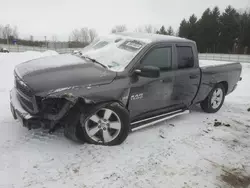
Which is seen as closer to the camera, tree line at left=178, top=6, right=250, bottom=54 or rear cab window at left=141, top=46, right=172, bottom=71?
rear cab window at left=141, top=46, right=172, bottom=71

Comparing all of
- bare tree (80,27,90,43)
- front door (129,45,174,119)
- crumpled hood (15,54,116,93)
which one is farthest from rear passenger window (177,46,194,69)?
bare tree (80,27,90,43)

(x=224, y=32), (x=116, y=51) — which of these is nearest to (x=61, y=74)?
(x=116, y=51)

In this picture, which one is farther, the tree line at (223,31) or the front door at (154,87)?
the tree line at (223,31)

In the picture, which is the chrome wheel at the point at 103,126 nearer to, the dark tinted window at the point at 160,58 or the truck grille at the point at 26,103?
the truck grille at the point at 26,103

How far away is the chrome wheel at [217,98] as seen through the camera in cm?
543

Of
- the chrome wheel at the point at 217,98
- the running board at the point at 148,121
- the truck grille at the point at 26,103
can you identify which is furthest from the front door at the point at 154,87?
the chrome wheel at the point at 217,98

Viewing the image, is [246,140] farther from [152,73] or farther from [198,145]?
[152,73]

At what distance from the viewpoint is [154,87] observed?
12.8 ft

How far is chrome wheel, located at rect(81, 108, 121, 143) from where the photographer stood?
3264 mm

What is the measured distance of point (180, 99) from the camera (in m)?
4.52

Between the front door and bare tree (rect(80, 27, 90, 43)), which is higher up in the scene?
bare tree (rect(80, 27, 90, 43))

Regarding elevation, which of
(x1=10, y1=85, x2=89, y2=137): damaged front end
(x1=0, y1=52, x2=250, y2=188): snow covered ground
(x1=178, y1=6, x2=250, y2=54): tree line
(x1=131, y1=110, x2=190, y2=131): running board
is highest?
(x1=178, y1=6, x2=250, y2=54): tree line

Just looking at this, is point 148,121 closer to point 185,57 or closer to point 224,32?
point 185,57

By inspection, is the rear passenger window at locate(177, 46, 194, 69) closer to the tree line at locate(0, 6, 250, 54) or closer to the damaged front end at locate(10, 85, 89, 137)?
the damaged front end at locate(10, 85, 89, 137)
